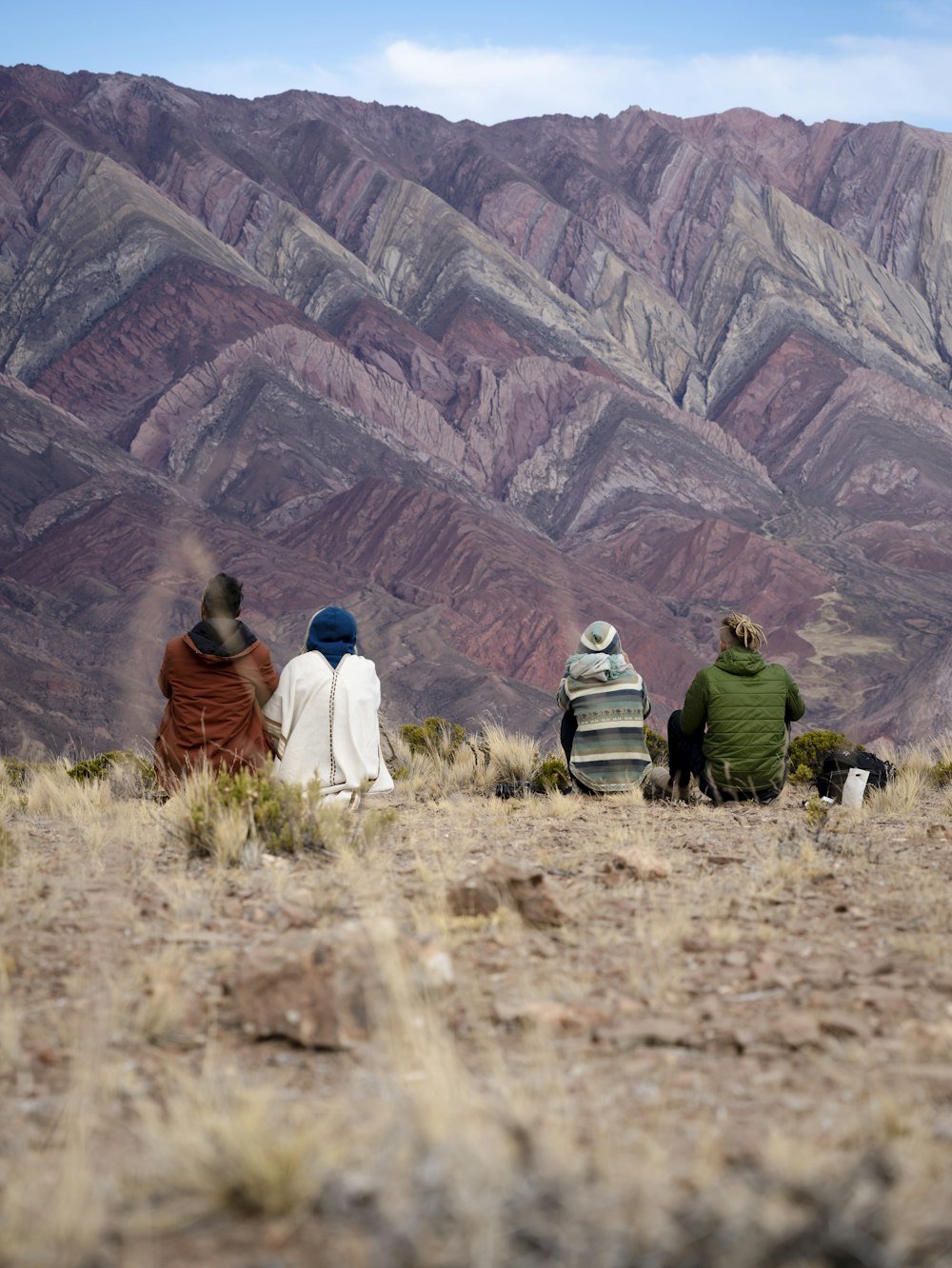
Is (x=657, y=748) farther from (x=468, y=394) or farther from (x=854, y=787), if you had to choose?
(x=468, y=394)

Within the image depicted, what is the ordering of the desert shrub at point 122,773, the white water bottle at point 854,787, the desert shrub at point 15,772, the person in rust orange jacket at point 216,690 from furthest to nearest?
the desert shrub at point 15,772 → the desert shrub at point 122,773 → the white water bottle at point 854,787 → the person in rust orange jacket at point 216,690

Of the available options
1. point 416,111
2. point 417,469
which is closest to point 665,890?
point 417,469

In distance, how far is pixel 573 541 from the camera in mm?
81438

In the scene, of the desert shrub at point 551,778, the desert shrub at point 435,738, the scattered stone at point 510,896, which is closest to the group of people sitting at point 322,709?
the desert shrub at point 551,778

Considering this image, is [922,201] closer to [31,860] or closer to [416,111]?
[416,111]

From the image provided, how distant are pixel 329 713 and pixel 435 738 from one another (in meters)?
5.68

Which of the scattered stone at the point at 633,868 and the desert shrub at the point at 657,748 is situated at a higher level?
the scattered stone at the point at 633,868

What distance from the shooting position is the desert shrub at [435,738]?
12353 millimetres

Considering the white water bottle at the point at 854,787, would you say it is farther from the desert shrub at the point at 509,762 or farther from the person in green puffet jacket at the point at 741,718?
the desert shrub at the point at 509,762

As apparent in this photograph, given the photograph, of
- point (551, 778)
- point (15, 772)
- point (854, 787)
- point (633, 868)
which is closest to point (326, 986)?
point (633, 868)

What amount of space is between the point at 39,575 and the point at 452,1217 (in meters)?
60.8

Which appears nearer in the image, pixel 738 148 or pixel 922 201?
pixel 922 201

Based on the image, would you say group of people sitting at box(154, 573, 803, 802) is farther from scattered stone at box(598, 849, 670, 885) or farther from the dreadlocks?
scattered stone at box(598, 849, 670, 885)

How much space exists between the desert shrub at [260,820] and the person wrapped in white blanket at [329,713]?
4.34 ft
